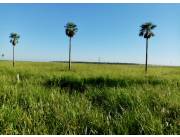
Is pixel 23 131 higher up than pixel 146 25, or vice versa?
pixel 146 25

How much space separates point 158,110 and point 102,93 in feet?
9.84

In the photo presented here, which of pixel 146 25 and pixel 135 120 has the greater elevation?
pixel 146 25

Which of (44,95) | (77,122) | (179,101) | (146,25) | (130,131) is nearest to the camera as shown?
(130,131)

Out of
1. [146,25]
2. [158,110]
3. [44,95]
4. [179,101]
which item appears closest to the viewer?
[158,110]

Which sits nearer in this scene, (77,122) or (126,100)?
(77,122)

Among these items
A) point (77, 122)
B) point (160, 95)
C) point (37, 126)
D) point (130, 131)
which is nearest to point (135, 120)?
point (130, 131)

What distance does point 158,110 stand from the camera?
18.0 feet

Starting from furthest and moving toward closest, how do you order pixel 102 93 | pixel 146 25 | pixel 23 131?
pixel 146 25 < pixel 102 93 < pixel 23 131

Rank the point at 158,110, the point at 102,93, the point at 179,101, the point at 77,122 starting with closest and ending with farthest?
1. the point at 77,122
2. the point at 158,110
3. the point at 179,101
4. the point at 102,93

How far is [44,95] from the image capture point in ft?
22.9

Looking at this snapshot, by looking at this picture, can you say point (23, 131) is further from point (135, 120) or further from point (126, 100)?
point (126, 100)

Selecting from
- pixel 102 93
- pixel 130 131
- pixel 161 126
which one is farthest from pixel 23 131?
pixel 102 93

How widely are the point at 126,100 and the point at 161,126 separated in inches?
97.4

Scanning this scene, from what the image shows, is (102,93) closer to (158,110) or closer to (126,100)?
(126,100)
